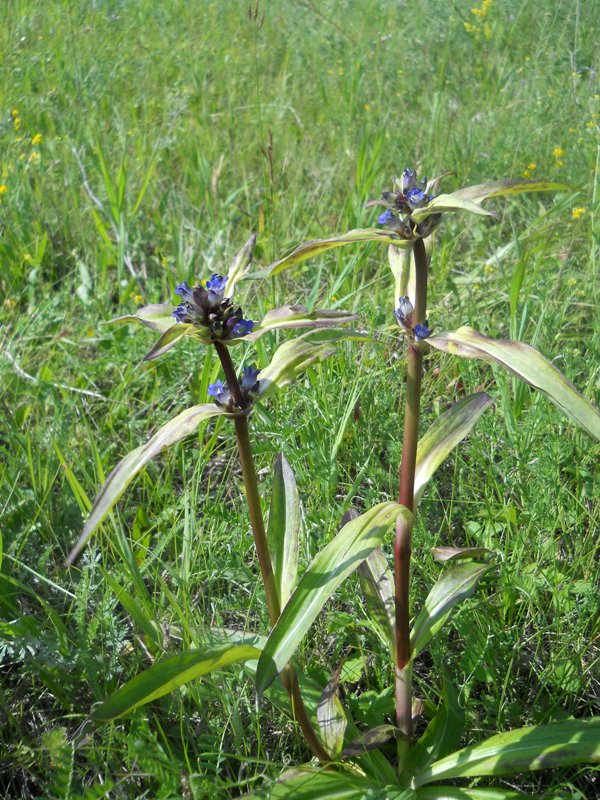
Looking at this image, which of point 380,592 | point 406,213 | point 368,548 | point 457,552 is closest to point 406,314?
point 406,213

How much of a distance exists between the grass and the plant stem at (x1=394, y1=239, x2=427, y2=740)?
102mm

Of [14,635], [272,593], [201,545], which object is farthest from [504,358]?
[14,635]

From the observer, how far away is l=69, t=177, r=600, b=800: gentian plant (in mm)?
1185

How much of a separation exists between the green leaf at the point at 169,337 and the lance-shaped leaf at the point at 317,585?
0.41 metres

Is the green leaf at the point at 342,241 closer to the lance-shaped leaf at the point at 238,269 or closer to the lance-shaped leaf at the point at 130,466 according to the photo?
the lance-shaped leaf at the point at 238,269

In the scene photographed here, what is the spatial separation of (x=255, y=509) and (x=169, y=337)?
1.07 feet

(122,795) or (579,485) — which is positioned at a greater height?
(579,485)

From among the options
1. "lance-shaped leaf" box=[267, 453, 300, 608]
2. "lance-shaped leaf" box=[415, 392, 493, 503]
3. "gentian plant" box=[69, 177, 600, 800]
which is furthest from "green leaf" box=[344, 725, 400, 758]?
"lance-shaped leaf" box=[415, 392, 493, 503]

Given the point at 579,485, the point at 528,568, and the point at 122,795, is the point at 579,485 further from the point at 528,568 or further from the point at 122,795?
the point at 122,795

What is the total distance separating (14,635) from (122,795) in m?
0.43

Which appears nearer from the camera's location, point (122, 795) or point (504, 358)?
point (504, 358)

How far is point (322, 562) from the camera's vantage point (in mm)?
1249

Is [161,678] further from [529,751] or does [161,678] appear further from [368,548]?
[529,751]

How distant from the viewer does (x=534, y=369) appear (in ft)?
3.69
